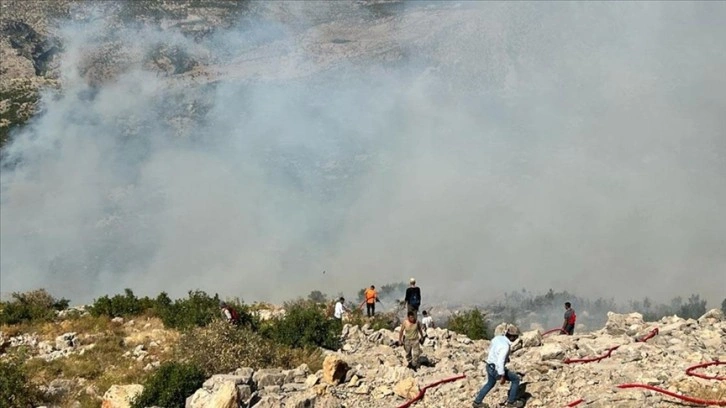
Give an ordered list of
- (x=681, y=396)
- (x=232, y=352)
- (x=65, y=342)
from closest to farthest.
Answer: (x=681, y=396), (x=232, y=352), (x=65, y=342)

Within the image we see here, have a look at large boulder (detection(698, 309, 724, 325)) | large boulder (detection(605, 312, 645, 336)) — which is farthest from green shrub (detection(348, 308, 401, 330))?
large boulder (detection(698, 309, 724, 325))

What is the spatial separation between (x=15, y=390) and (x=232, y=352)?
4.20m

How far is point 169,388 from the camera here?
10883 millimetres

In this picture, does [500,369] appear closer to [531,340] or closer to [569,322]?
[531,340]

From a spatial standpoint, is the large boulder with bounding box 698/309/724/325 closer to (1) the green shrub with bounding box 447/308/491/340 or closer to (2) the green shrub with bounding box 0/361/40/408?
(1) the green shrub with bounding box 447/308/491/340

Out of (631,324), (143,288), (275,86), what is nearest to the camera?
(631,324)

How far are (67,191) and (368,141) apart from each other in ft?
156

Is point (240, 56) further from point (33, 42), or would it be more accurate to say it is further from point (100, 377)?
point (100, 377)

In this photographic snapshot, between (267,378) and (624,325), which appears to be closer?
(267,378)

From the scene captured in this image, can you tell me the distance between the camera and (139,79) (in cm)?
10425

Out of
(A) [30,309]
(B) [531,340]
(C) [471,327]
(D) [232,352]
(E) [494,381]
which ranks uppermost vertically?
(A) [30,309]

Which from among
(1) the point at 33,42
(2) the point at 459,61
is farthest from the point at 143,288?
(2) the point at 459,61

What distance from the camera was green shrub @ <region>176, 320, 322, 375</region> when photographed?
40.8ft

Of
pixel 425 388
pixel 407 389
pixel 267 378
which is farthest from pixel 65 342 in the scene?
pixel 425 388
